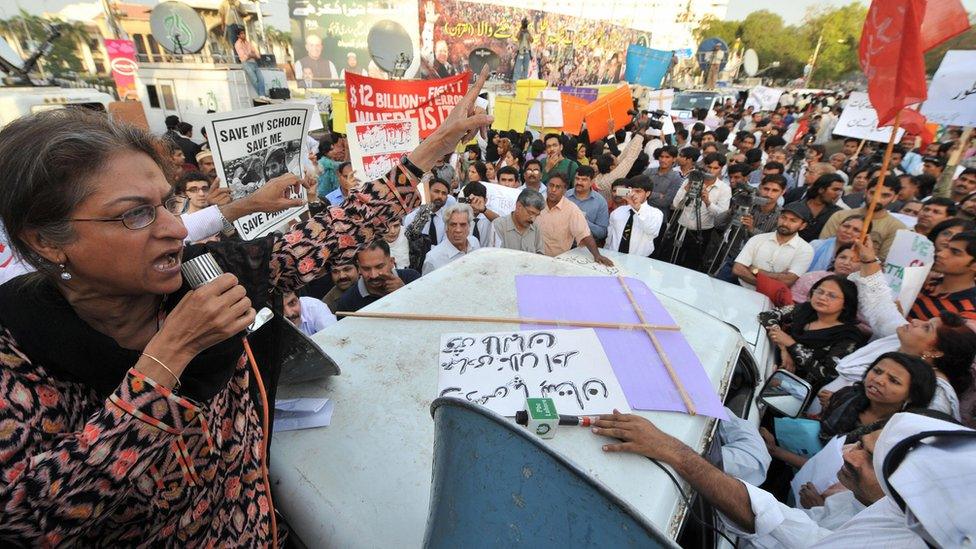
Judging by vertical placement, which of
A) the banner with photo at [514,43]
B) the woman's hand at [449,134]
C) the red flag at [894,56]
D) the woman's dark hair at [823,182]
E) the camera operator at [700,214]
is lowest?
the camera operator at [700,214]

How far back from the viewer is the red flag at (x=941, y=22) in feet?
12.3

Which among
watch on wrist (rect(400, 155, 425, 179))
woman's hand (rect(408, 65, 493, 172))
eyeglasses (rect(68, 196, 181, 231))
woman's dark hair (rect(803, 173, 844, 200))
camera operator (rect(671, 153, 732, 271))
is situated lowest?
camera operator (rect(671, 153, 732, 271))

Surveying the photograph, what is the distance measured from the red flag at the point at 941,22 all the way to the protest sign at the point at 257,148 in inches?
207

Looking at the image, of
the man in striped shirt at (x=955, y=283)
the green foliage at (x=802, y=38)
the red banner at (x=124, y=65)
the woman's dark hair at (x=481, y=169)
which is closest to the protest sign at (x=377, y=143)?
the woman's dark hair at (x=481, y=169)

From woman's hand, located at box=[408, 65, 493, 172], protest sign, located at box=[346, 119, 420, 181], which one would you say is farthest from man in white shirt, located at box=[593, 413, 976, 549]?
protest sign, located at box=[346, 119, 420, 181]

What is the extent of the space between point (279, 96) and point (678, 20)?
46.7m

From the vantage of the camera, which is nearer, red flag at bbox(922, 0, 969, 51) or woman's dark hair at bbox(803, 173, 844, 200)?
red flag at bbox(922, 0, 969, 51)

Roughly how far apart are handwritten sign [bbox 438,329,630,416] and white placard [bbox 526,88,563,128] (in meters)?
7.84

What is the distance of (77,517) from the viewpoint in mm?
795

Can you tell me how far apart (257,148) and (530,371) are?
2.64 metres

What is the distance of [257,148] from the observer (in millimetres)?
3096

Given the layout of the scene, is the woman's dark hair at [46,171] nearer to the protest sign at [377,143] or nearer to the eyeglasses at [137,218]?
the eyeglasses at [137,218]

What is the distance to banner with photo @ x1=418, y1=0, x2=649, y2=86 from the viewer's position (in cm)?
2688

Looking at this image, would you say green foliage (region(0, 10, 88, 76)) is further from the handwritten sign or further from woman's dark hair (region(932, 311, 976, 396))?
woman's dark hair (region(932, 311, 976, 396))
